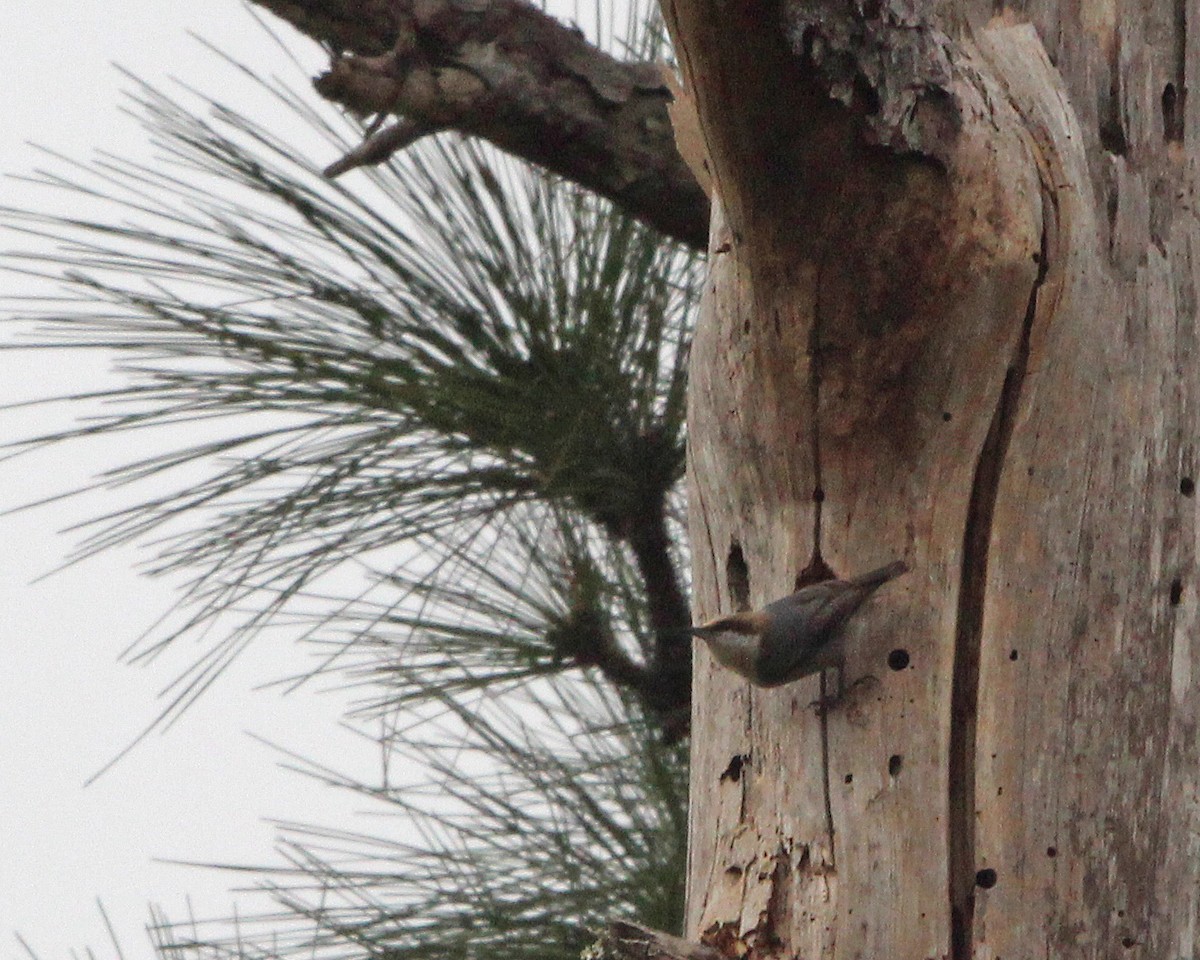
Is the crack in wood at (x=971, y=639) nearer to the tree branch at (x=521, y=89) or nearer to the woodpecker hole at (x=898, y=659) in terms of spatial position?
the woodpecker hole at (x=898, y=659)

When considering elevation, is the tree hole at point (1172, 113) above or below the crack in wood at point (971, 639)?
above

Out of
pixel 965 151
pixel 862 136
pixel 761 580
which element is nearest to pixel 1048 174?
pixel 965 151

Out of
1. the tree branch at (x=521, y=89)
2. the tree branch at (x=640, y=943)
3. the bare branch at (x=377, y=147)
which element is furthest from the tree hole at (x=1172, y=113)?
the tree branch at (x=640, y=943)

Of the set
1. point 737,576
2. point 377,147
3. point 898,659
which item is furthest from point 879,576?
point 377,147

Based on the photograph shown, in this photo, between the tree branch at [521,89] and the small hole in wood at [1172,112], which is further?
the tree branch at [521,89]

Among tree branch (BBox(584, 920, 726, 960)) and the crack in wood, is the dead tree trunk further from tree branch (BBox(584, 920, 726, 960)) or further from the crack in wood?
tree branch (BBox(584, 920, 726, 960))

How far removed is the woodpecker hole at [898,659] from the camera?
1.29 meters

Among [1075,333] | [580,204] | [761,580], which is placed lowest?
[761,580]

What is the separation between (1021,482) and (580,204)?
2.83 feet

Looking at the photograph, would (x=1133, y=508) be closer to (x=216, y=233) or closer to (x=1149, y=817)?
(x=1149, y=817)

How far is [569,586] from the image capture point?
2115 millimetres

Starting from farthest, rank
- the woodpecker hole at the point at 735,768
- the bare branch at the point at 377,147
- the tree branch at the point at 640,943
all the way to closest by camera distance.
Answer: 1. the bare branch at the point at 377,147
2. the woodpecker hole at the point at 735,768
3. the tree branch at the point at 640,943

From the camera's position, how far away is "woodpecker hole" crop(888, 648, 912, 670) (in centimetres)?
129

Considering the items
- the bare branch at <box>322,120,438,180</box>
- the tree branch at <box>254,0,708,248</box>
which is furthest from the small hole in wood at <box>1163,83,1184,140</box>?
the bare branch at <box>322,120,438,180</box>
